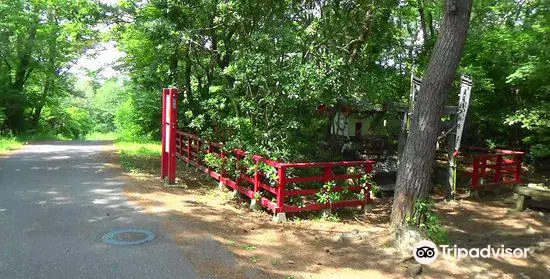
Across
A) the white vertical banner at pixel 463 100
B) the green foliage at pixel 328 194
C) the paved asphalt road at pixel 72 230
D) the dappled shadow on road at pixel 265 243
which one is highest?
the white vertical banner at pixel 463 100

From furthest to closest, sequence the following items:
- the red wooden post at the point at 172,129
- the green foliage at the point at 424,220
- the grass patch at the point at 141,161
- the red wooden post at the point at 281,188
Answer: the grass patch at the point at 141,161
the red wooden post at the point at 172,129
the red wooden post at the point at 281,188
the green foliage at the point at 424,220

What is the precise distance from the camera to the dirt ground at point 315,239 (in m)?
5.21

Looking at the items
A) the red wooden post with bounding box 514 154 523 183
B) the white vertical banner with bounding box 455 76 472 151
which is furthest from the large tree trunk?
the red wooden post with bounding box 514 154 523 183

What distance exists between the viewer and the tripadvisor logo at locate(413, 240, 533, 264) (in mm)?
5613

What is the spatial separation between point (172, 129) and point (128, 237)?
407 cm

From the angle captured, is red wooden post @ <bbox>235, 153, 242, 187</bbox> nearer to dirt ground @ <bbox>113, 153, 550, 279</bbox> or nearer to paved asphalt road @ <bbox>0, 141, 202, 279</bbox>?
dirt ground @ <bbox>113, 153, 550, 279</bbox>

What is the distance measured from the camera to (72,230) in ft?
18.6

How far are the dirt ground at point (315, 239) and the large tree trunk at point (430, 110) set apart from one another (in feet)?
2.47

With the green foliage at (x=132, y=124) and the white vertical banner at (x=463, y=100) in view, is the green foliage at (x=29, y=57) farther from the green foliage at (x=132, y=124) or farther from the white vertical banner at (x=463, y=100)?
the white vertical banner at (x=463, y=100)

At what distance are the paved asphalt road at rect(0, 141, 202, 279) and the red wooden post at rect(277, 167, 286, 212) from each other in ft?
6.91

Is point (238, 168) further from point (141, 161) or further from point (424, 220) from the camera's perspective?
point (141, 161)

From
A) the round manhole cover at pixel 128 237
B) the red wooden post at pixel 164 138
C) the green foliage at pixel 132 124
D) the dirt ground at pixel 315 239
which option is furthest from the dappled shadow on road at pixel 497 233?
the green foliage at pixel 132 124

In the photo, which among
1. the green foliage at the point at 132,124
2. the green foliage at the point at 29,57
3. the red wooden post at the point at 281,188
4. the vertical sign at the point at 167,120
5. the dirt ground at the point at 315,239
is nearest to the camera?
the dirt ground at the point at 315,239

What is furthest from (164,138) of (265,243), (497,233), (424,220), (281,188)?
(497,233)
